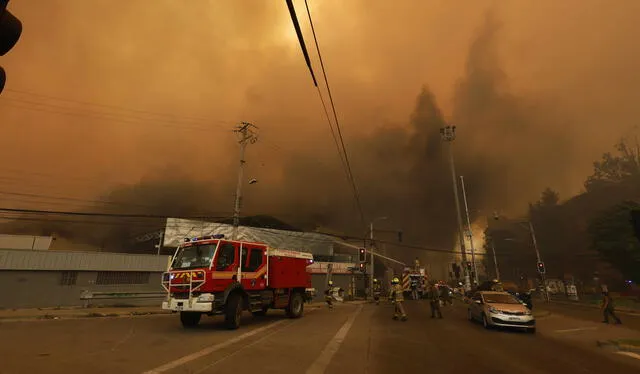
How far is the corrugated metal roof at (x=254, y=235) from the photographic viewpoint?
45.5 meters

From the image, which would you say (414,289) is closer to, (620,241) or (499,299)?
(499,299)

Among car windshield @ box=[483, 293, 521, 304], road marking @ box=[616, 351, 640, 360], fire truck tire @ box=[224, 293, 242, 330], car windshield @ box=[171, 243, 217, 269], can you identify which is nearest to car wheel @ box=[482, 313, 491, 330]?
car windshield @ box=[483, 293, 521, 304]

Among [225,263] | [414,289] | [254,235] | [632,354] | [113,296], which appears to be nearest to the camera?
[632,354]

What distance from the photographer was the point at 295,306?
1495cm

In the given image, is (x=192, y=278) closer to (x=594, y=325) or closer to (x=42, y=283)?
(x=594, y=325)

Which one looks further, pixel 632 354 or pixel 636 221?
pixel 632 354

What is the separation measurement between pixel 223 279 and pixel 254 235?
39.0 meters

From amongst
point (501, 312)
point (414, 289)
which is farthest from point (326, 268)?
point (501, 312)

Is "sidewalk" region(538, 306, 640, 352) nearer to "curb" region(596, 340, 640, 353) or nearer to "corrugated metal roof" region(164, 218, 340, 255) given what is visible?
"curb" region(596, 340, 640, 353)

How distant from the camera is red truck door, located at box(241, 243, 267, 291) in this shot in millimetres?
12047

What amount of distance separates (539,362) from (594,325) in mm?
10304

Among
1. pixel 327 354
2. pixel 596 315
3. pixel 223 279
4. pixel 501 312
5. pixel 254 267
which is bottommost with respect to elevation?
pixel 596 315

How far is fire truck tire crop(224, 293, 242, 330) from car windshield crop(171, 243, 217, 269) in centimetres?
153

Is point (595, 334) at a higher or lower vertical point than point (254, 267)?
lower
